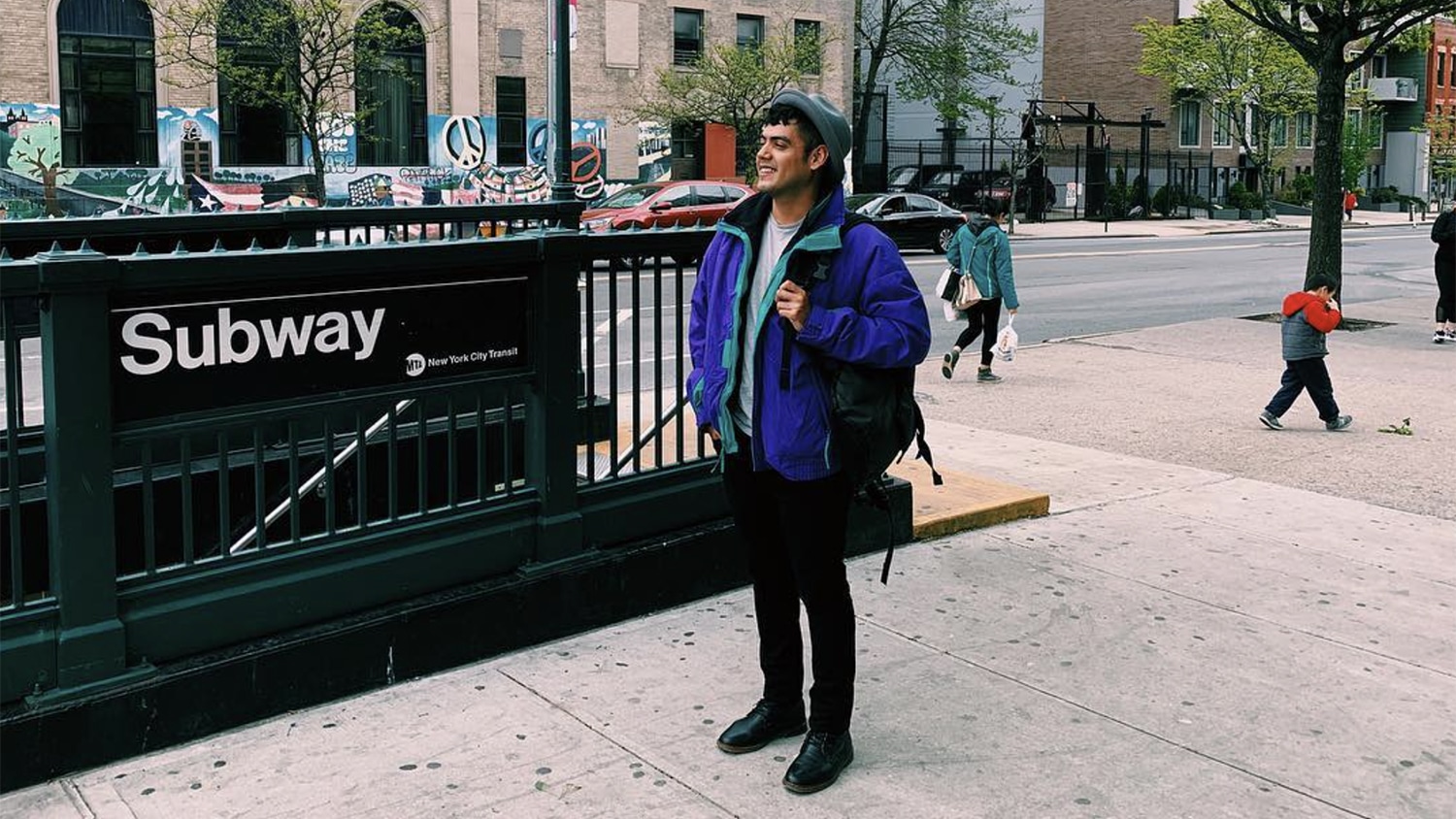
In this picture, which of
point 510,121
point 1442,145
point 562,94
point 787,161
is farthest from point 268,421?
point 1442,145

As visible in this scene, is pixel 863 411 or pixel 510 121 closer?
pixel 863 411

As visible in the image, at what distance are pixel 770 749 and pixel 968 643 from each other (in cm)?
119

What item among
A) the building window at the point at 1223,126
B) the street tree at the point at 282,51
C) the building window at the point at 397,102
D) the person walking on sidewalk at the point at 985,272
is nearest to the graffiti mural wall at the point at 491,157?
the building window at the point at 397,102

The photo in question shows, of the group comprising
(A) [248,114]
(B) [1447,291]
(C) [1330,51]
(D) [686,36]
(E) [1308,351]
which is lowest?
(E) [1308,351]

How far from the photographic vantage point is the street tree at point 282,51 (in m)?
30.2

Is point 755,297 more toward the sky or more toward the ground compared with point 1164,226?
more toward the ground

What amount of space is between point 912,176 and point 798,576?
50.0 meters

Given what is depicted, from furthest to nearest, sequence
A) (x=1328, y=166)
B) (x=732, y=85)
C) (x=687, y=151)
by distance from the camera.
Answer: (x=687, y=151)
(x=732, y=85)
(x=1328, y=166)

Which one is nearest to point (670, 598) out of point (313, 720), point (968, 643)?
point (968, 643)

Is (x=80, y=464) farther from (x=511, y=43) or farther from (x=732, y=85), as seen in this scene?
(x=511, y=43)

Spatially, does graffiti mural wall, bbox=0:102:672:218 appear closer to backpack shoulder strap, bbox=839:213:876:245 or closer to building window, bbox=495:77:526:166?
building window, bbox=495:77:526:166

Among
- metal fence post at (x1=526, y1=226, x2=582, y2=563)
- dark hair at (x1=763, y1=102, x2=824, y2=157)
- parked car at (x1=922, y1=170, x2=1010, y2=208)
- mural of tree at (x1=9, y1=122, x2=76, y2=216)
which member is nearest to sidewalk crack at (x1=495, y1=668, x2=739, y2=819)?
metal fence post at (x1=526, y1=226, x2=582, y2=563)

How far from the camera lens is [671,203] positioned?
27.5 metres

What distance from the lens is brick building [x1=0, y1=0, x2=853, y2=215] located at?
31797mm
